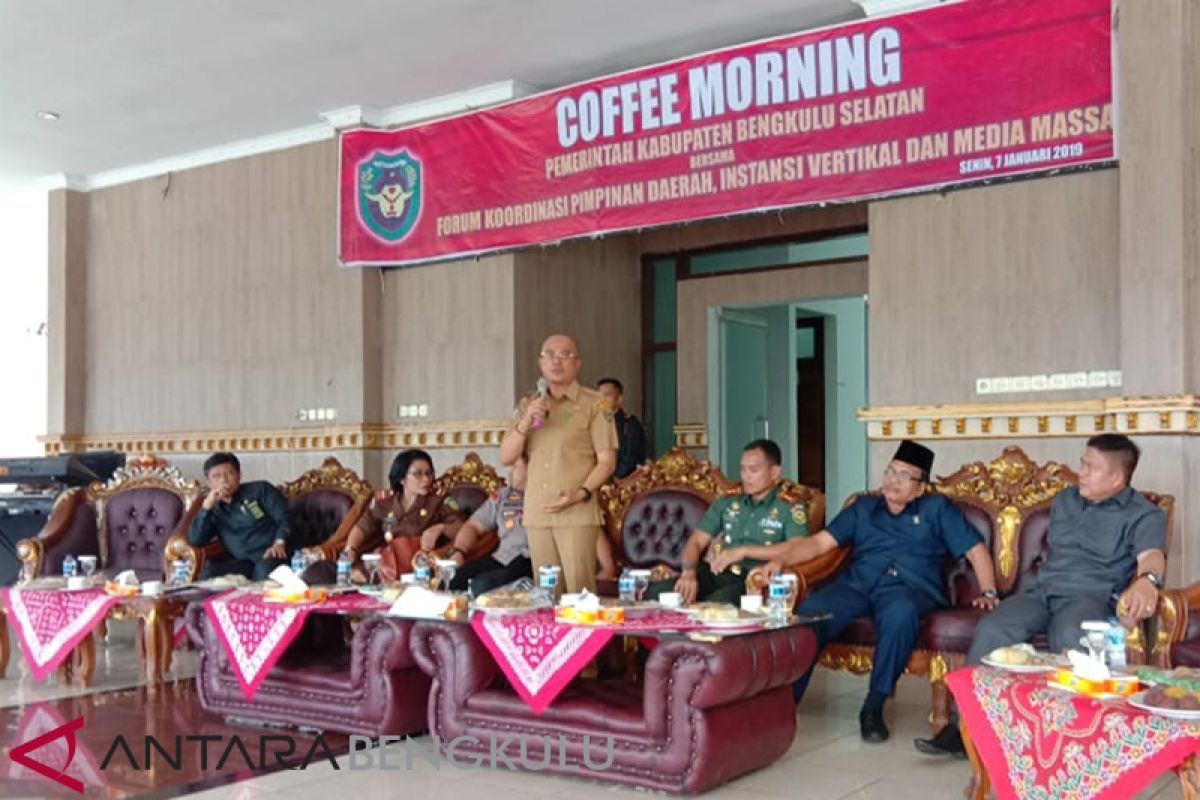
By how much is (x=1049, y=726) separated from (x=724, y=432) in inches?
223

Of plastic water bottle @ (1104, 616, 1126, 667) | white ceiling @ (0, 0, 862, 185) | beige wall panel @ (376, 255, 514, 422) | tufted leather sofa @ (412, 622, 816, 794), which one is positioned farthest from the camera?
beige wall panel @ (376, 255, 514, 422)

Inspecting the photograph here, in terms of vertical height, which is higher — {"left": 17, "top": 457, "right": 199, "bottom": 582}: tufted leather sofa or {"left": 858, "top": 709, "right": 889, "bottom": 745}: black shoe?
{"left": 17, "top": 457, "right": 199, "bottom": 582}: tufted leather sofa

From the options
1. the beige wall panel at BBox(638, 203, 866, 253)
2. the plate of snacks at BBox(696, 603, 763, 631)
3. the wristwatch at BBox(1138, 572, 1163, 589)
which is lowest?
the plate of snacks at BBox(696, 603, 763, 631)

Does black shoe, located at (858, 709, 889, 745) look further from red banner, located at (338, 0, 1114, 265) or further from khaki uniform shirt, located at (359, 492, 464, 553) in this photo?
red banner, located at (338, 0, 1114, 265)

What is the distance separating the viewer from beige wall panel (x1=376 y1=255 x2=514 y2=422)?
7.52 meters

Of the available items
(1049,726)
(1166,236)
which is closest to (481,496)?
(1166,236)

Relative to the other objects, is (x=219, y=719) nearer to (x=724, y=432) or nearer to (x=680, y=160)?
(x=680, y=160)

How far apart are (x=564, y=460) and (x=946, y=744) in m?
1.75

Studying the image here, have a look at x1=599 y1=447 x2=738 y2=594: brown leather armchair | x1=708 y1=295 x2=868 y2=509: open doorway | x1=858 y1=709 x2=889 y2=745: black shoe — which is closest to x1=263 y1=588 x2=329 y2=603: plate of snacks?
x1=599 y1=447 x2=738 y2=594: brown leather armchair

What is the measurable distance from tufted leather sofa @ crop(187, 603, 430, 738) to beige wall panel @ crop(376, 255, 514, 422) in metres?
3.08

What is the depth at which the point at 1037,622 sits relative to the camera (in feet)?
12.8

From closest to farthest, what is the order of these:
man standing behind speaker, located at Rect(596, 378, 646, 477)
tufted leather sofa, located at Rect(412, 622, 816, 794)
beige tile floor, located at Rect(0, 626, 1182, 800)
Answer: tufted leather sofa, located at Rect(412, 622, 816, 794), beige tile floor, located at Rect(0, 626, 1182, 800), man standing behind speaker, located at Rect(596, 378, 646, 477)

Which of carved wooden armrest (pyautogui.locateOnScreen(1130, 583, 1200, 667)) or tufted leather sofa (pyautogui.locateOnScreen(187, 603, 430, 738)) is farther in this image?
tufted leather sofa (pyautogui.locateOnScreen(187, 603, 430, 738))

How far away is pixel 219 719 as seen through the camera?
4621 mm
